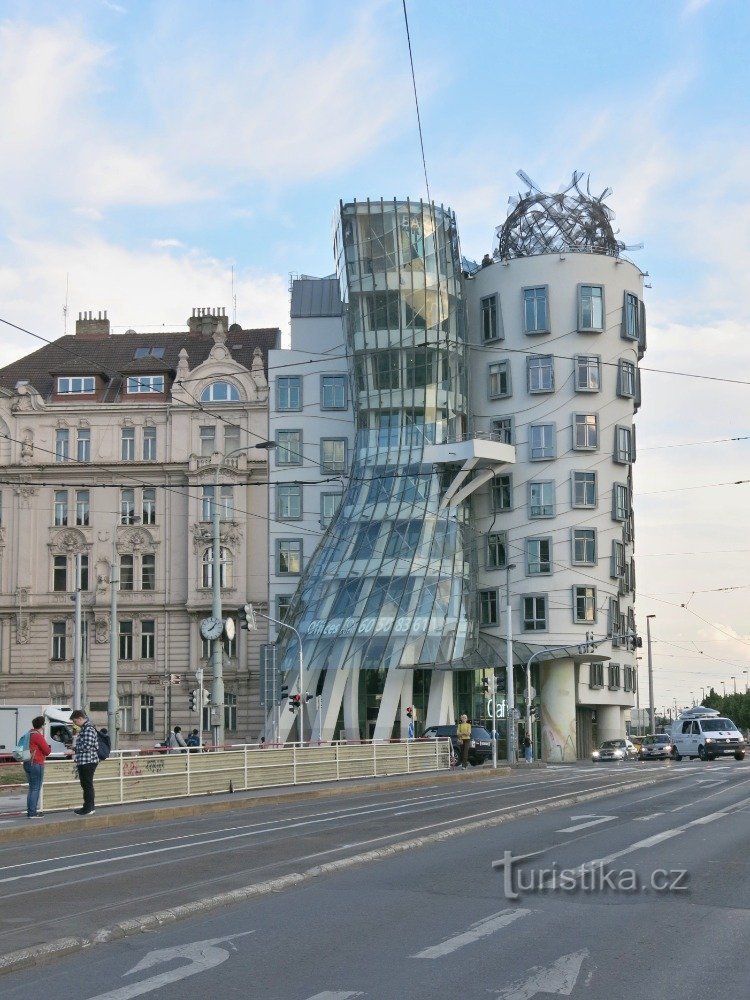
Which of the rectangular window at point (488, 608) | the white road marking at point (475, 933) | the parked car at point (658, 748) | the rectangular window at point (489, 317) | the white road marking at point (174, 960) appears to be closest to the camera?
the white road marking at point (174, 960)

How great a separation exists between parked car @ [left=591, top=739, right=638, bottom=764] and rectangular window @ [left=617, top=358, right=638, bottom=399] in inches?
→ 683

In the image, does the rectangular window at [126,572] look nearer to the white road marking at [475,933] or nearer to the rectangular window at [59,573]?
the rectangular window at [59,573]

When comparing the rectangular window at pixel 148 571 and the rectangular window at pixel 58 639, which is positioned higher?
the rectangular window at pixel 148 571

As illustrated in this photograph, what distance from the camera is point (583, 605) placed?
230 ft

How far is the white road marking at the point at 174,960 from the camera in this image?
27.0ft

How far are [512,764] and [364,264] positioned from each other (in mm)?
27722

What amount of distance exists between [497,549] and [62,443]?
22.9 metres

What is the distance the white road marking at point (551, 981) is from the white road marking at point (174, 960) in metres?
1.98

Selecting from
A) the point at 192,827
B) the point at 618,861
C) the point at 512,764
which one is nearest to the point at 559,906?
the point at 618,861

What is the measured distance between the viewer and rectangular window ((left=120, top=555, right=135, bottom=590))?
73875 millimetres

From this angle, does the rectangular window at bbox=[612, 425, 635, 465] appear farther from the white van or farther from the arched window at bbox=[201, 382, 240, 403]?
the arched window at bbox=[201, 382, 240, 403]

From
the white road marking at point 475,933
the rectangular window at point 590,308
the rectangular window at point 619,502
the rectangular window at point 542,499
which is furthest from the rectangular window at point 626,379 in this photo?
the white road marking at point 475,933

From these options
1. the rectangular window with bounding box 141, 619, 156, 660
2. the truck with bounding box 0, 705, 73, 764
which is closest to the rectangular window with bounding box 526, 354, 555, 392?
the rectangular window with bounding box 141, 619, 156, 660

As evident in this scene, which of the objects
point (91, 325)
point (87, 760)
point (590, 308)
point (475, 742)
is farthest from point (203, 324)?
point (87, 760)
